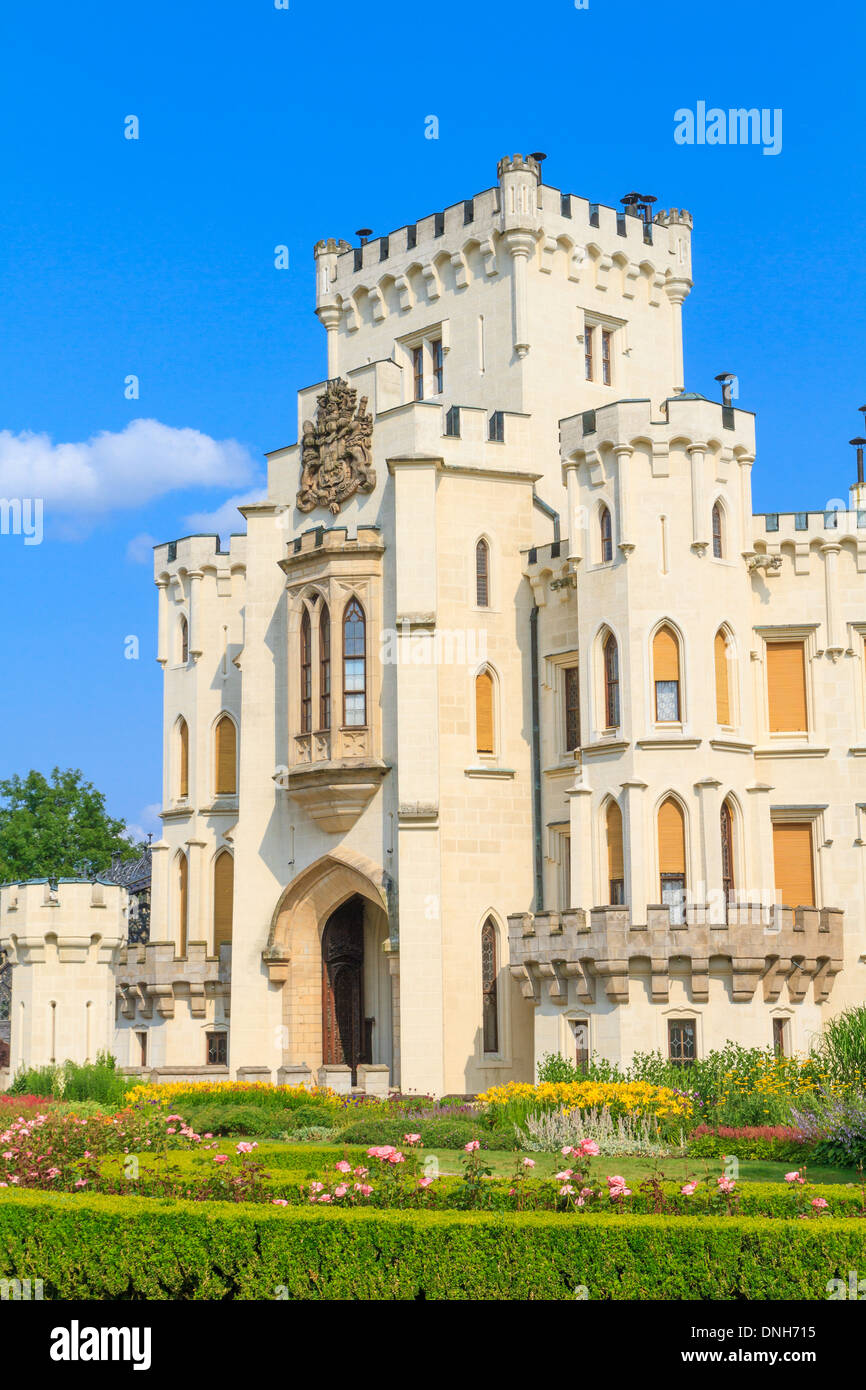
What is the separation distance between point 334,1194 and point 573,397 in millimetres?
29919

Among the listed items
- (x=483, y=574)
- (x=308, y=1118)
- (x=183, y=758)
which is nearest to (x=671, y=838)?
(x=483, y=574)

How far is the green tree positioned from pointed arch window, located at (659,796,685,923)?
40084 mm

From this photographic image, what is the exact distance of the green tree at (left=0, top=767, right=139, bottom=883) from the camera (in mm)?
71188

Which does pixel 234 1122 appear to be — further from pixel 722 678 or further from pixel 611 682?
pixel 722 678

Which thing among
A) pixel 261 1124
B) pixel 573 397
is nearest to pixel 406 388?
pixel 573 397

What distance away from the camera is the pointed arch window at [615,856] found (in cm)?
3591

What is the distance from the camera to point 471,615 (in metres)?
39.4

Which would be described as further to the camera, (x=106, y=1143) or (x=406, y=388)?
(x=406, y=388)

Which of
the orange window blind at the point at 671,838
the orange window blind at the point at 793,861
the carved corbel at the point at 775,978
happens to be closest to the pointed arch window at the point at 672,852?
the orange window blind at the point at 671,838

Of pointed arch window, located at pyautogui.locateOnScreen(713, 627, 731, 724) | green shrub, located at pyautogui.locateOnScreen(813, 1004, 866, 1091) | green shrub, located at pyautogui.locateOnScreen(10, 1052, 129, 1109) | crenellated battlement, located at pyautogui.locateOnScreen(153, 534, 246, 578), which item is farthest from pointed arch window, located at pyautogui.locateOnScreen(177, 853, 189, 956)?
green shrub, located at pyautogui.locateOnScreen(813, 1004, 866, 1091)

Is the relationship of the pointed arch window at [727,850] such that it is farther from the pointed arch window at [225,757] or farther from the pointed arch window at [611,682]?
the pointed arch window at [225,757]

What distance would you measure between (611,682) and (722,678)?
7.76ft

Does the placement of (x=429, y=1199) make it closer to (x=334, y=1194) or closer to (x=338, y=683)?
(x=334, y=1194)
